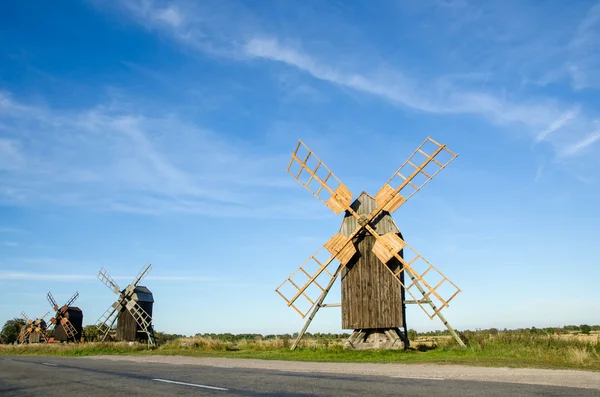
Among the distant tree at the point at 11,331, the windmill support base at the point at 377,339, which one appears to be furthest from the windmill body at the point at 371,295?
the distant tree at the point at 11,331

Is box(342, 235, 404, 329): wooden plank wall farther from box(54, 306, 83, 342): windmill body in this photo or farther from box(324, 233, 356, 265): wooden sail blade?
box(54, 306, 83, 342): windmill body

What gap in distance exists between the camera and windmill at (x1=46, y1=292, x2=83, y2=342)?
224ft

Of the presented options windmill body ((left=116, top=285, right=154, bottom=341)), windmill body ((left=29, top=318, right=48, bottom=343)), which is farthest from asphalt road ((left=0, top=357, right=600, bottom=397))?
windmill body ((left=29, top=318, right=48, bottom=343))

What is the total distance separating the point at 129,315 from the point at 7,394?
149 feet

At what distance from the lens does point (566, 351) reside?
19328 mm

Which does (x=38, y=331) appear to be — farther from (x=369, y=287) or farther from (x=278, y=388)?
(x=278, y=388)

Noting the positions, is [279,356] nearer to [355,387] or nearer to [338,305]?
[338,305]

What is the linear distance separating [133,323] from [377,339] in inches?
1387

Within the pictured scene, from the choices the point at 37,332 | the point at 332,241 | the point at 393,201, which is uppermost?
the point at 393,201

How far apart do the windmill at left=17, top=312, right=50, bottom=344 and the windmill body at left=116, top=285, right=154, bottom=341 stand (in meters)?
27.0

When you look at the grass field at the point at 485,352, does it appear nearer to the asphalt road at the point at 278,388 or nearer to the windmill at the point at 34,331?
the asphalt road at the point at 278,388

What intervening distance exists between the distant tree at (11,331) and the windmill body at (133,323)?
4483cm

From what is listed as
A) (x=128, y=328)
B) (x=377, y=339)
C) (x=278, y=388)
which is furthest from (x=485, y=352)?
(x=128, y=328)

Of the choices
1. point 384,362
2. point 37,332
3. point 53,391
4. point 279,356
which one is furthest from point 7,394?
point 37,332
